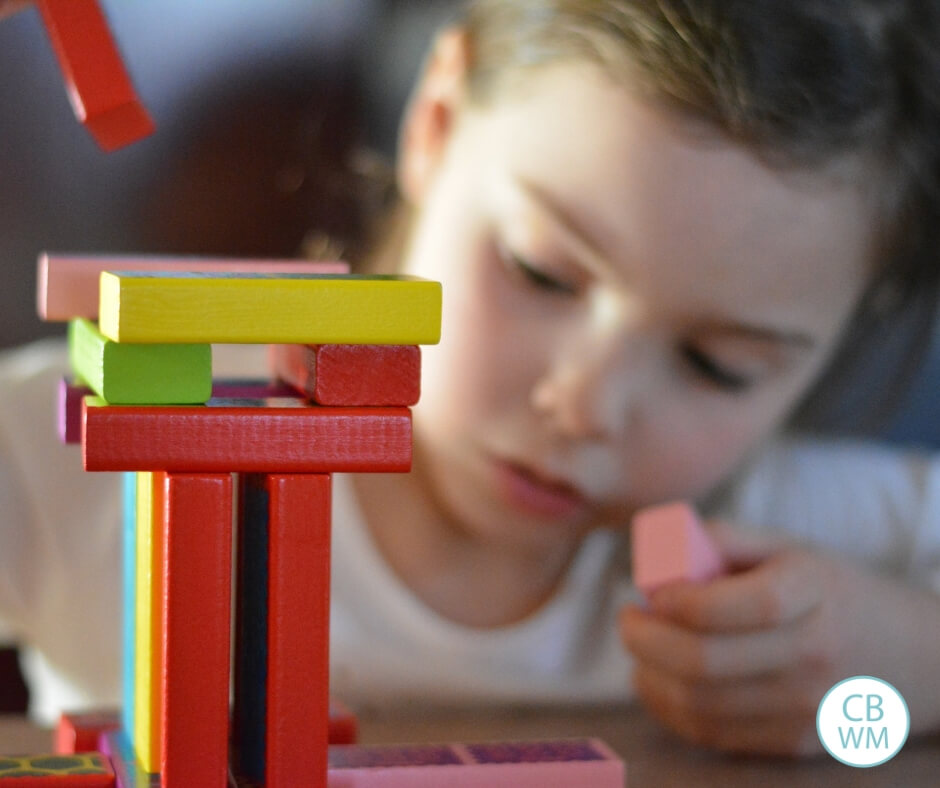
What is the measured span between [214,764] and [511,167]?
454 mm

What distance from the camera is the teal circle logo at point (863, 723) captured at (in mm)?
567

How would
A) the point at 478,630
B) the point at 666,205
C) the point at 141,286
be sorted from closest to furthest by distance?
the point at 141,286
the point at 666,205
the point at 478,630

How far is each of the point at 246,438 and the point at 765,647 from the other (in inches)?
15.0

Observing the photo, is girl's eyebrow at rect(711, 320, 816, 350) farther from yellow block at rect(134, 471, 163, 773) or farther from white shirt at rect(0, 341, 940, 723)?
yellow block at rect(134, 471, 163, 773)

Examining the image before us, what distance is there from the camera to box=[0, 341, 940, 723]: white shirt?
837 millimetres

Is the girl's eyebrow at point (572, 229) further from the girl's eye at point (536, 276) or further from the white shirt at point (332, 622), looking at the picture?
the white shirt at point (332, 622)

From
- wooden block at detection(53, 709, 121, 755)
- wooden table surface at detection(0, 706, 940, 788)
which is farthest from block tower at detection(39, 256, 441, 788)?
wooden table surface at detection(0, 706, 940, 788)

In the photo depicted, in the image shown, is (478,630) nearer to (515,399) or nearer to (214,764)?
(515,399)

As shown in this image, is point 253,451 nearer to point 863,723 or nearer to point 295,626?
point 295,626

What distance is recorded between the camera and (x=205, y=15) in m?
0.91

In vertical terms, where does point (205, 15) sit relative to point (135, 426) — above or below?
above

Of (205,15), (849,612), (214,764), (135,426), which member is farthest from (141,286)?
(205,15)

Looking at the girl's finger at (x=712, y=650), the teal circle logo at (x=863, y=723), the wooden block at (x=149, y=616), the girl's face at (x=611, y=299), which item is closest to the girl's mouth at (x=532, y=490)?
the girl's face at (x=611, y=299)

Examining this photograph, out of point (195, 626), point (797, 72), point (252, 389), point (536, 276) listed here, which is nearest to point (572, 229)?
point (536, 276)
